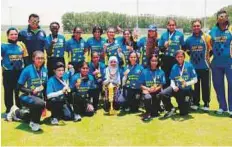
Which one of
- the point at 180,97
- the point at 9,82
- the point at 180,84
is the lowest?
the point at 180,97

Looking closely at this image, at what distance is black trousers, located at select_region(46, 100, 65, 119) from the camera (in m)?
7.29

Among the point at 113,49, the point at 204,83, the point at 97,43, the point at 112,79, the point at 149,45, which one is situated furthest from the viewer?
the point at 97,43

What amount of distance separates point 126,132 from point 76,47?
266cm

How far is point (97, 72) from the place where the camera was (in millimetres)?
8430

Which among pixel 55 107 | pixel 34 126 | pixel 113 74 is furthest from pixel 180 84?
pixel 34 126

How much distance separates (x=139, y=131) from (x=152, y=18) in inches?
1103

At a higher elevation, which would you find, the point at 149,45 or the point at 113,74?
the point at 149,45

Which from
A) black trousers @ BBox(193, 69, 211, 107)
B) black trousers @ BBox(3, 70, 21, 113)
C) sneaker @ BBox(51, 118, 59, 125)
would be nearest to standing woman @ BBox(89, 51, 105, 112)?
sneaker @ BBox(51, 118, 59, 125)

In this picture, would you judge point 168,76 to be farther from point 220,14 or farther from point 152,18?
point 152,18

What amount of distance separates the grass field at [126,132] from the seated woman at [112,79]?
505mm

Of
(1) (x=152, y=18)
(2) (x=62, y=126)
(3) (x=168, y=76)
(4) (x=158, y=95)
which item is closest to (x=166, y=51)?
(3) (x=168, y=76)

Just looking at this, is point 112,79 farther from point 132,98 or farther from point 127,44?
point 127,44

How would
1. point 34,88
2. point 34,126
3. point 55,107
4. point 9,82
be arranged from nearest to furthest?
point 34,126, point 34,88, point 55,107, point 9,82

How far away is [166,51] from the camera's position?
8.35 metres
